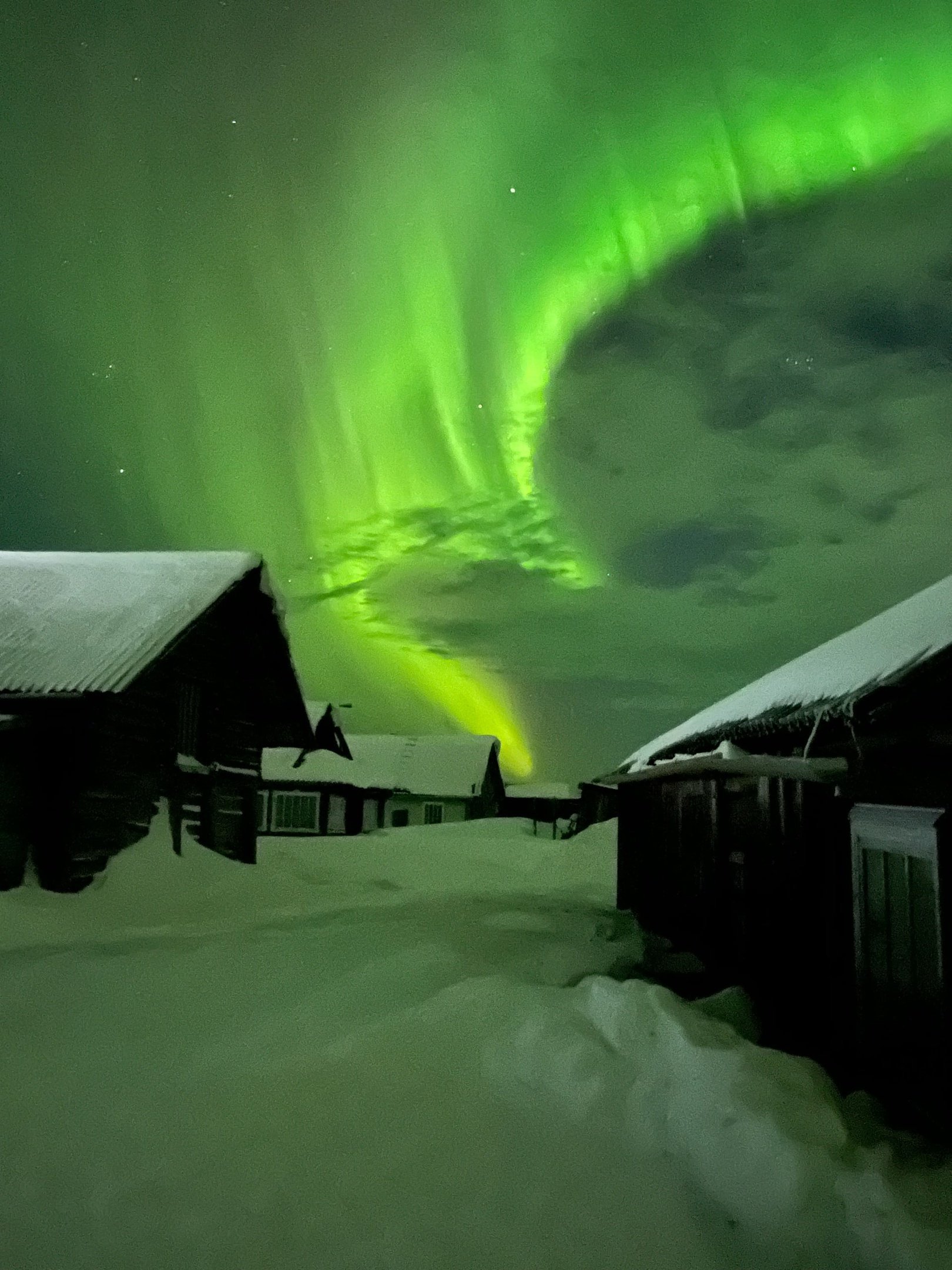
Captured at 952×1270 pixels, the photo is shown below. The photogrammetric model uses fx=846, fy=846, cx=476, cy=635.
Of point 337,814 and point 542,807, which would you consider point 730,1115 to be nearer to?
point 337,814

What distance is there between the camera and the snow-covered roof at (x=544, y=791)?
61281mm

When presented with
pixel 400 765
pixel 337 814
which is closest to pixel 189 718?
pixel 337 814

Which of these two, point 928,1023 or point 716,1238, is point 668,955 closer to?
point 928,1023

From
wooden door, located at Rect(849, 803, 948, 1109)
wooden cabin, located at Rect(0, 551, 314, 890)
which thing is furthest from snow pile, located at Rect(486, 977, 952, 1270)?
wooden cabin, located at Rect(0, 551, 314, 890)

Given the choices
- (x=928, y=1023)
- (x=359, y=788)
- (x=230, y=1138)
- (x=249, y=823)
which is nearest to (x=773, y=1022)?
(x=928, y=1023)

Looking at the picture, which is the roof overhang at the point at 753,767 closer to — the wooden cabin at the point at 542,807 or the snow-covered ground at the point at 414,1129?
the snow-covered ground at the point at 414,1129

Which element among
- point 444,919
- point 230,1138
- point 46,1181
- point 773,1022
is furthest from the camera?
point 444,919

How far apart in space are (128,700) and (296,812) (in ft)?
Result: 72.9

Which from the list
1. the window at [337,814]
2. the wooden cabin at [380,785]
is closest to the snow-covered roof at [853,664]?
the wooden cabin at [380,785]

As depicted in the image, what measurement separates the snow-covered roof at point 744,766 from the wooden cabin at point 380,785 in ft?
74.1

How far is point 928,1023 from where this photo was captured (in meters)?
5.42

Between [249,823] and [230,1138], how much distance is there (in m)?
12.6

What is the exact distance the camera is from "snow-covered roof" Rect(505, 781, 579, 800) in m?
61.3

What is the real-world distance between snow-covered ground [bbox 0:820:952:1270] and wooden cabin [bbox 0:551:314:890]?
3370 mm
